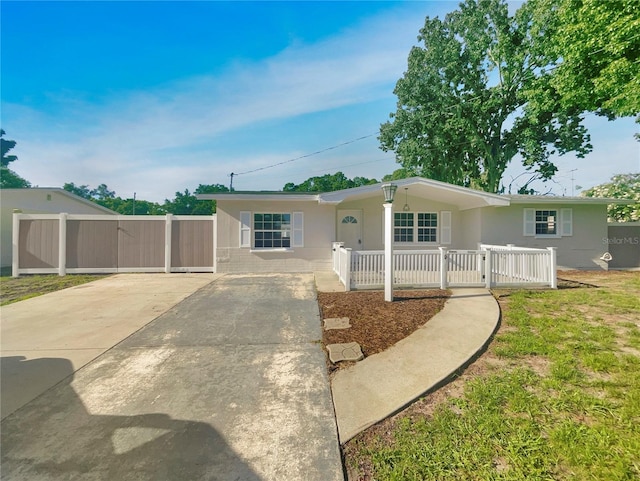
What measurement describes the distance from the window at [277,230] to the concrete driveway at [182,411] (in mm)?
5891

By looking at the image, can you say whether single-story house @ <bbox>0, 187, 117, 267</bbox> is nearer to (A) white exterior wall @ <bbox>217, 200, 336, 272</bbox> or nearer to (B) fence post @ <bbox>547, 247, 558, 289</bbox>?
(A) white exterior wall @ <bbox>217, 200, 336, 272</bbox>

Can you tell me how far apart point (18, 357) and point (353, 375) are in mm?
4379

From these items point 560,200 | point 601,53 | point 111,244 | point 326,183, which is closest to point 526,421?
point 560,200

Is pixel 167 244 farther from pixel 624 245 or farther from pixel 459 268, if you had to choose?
pixel 624 245

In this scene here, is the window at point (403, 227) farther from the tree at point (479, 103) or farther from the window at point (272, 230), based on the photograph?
the tree at point (479, 103)

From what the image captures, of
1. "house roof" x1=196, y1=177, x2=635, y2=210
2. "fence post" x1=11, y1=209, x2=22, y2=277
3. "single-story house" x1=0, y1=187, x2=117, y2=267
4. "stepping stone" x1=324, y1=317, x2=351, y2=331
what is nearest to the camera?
"stepping stone" x1=324, y1=317, x2=351, y2=331

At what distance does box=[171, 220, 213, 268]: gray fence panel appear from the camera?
10125 millimetres

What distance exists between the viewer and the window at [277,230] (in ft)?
33.9

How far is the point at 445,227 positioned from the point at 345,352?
390 inches

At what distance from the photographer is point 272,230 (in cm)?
1040

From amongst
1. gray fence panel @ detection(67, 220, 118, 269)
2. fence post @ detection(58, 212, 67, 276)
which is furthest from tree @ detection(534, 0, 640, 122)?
fence post @ detection(58, 212, 67, 276)

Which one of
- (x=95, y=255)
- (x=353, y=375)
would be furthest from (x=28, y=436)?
(x=95, y=255)

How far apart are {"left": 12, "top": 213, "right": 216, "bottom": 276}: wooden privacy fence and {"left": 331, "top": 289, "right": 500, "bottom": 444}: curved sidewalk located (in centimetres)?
829

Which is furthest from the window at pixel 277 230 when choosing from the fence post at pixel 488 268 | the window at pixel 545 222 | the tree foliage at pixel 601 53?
the tree foliage at pixel 601 53
